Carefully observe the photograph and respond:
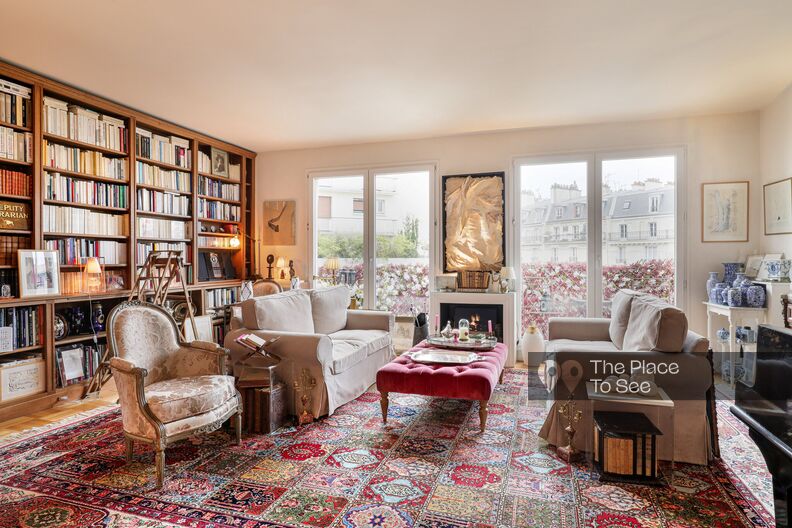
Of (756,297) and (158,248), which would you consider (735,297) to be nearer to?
(756,297)

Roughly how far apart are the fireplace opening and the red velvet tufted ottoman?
1889 millimetres

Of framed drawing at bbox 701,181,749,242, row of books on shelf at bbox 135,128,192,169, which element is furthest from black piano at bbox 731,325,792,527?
row of books on shelf at bbox 135,128,192,169

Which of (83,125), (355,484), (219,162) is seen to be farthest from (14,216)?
(355,484)

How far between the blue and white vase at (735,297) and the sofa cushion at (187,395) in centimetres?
446

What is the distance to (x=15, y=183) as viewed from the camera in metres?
3.70

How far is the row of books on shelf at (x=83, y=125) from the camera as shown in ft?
13.0

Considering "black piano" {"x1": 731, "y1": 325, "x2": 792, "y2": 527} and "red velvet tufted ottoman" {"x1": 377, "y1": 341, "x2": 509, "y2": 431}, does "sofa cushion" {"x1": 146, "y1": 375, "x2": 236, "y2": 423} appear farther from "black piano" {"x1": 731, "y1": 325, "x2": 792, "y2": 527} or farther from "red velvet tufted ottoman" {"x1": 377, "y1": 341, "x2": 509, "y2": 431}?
"black piano" {"x1": 731, "y1": 325, "x2": 792, "y2": 527}

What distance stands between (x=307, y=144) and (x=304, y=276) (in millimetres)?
1873

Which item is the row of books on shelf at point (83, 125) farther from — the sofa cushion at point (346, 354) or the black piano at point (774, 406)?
the black piano at point (774, 406)

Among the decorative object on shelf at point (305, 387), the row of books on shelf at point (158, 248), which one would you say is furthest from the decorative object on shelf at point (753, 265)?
the row of books on shelf at point (158, 248)

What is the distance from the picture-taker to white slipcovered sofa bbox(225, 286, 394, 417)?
133 inches

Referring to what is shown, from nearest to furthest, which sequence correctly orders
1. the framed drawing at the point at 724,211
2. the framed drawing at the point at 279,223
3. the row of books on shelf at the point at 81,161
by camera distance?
the row of books on shelf at the point at 81,161, the framed drawing at the point at 724,211, the framed drawing at the point at 279,223

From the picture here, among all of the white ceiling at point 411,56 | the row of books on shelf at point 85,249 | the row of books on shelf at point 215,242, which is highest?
the white ceiling at point 411,56

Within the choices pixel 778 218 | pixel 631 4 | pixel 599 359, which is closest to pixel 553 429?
pixel 599 359
